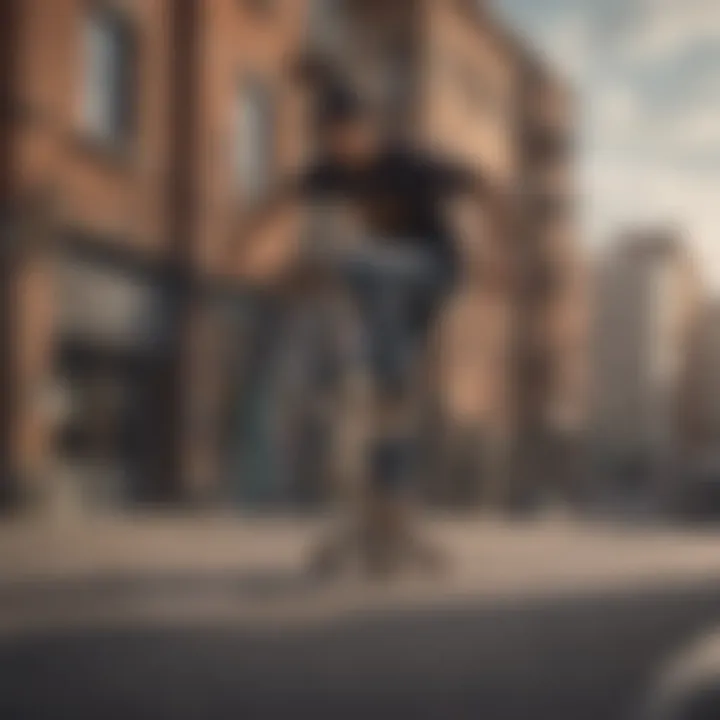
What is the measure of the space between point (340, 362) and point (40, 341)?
38 cm

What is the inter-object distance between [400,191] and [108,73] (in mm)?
395

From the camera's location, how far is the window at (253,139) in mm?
1292

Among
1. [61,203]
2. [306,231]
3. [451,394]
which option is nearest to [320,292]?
[306,231]

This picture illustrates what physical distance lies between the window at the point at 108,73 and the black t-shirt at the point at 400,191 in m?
0.25

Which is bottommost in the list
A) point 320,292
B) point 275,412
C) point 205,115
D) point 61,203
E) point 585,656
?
point 585,656

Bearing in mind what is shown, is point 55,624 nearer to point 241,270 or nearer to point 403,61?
point 241,270

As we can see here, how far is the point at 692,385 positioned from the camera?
129cm

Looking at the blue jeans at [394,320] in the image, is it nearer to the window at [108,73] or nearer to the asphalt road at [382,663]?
the asphalt road at [382,663]

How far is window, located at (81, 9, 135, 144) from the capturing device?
131cm

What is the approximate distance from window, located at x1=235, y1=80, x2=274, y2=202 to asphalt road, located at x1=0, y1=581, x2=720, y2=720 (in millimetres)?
526

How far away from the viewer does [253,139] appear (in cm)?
130

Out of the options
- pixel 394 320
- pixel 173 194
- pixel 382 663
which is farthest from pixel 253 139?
pixel 382 663

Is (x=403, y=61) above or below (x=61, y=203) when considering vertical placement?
above

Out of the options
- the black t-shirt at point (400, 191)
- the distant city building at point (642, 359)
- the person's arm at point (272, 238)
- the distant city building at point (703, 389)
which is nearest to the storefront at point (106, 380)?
the person's arm at point (272, 238)
